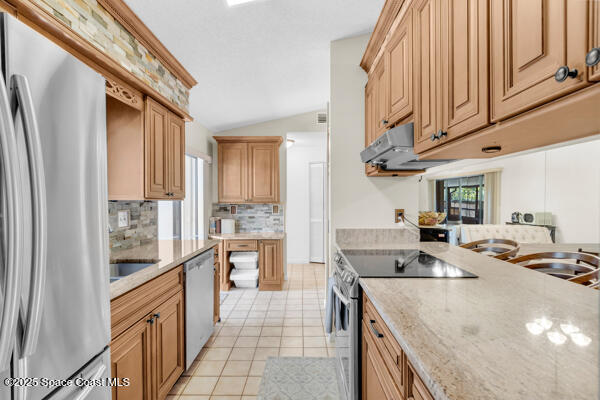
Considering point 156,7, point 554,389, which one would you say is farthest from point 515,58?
point 156,7

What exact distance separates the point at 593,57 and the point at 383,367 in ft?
3.63

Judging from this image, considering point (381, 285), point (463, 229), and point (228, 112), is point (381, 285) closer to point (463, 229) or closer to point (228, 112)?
point (463, 229)

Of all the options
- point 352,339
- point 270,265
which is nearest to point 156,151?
point 352,339

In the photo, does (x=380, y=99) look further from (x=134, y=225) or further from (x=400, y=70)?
(x=134, y=225)

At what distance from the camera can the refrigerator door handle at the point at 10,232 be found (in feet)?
2.12

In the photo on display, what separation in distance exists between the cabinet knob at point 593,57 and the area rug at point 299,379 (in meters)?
2.07

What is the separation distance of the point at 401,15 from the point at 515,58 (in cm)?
117

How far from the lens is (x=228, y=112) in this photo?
376 cm

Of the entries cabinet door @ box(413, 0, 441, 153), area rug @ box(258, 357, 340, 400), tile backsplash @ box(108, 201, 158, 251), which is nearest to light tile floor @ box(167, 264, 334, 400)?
area rug @ box(258, 357, 340, 400)

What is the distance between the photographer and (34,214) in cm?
73

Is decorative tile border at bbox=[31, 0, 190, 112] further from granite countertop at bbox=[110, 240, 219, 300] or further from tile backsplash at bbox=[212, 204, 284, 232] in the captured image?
tile backsplash at bbox=[212, 204, 284, 232]

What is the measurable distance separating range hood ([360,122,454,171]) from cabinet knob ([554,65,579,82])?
94 cm

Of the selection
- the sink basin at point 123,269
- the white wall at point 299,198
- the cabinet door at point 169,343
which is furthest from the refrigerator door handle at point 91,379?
the white wall at point 299,198

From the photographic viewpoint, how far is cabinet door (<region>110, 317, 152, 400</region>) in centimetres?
128
